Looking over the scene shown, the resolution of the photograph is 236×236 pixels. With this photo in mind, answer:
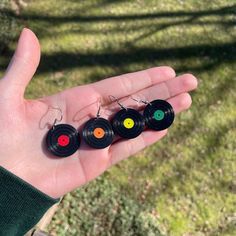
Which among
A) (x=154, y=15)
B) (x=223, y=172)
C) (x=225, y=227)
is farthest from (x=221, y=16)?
(x=225, y=227)

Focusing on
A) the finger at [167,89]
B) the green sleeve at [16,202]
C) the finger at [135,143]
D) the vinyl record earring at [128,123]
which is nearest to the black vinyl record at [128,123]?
the vinyl record earring at [128,123]

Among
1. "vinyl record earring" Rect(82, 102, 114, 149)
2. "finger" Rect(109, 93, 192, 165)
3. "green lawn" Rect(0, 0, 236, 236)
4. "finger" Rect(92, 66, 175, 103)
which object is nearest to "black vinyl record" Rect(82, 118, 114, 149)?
"vinyl record earring" Rect(82, 102, 114, 149)

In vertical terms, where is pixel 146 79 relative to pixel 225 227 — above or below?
above

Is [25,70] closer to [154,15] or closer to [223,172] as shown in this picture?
[223,172]

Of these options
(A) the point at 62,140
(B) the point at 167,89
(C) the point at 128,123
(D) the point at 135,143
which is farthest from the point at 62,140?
(B) the point at 167,89

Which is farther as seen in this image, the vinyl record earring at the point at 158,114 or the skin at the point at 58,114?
the vinyl record earring at the point at 158,114

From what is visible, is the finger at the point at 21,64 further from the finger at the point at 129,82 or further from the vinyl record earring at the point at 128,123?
the vinyl record earring at the point at 128,123
